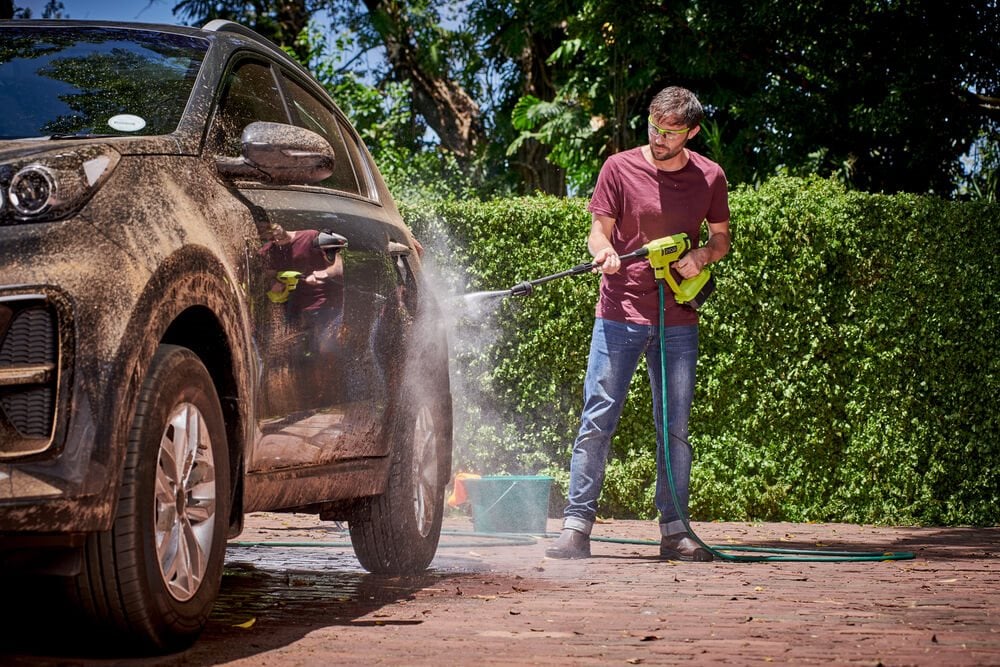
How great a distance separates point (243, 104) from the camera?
486 cm

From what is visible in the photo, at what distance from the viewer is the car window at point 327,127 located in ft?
18.0

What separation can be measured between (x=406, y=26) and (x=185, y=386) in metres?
25.9

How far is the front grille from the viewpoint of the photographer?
3.34 meters

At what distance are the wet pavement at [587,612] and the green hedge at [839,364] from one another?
76.1 inches

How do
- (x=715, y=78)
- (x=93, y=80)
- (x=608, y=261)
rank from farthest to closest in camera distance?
(x=715, y=78) < (x=608, y=261) < (x=93, y=80)

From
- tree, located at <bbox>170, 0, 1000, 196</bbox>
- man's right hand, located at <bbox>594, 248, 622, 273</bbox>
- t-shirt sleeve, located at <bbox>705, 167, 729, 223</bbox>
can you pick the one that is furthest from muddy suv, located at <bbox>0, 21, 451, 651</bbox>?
tree, located at <bbox>170, 0, 1000, 196</bbox>

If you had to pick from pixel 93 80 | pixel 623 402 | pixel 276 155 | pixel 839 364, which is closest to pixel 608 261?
pixel 623 402

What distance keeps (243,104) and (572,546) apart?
10.8 ft

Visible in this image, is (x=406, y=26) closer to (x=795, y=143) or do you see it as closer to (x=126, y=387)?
(x=795, y=143)

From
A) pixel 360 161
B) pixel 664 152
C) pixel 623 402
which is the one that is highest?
pixel 664 152

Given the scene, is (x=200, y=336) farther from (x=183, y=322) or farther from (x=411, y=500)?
(x=411, y=500)

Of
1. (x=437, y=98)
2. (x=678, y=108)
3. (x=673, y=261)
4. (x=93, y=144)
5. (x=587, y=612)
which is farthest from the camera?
(x=437, y=98)

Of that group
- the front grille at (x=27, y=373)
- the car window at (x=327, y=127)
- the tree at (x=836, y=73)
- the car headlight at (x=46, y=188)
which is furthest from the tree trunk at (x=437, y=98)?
the front grille at (x=27, y=373)

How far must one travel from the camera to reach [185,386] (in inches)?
153
